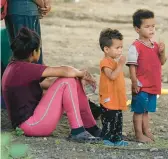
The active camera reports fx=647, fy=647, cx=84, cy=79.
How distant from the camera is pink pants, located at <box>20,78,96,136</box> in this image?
19.0 ft

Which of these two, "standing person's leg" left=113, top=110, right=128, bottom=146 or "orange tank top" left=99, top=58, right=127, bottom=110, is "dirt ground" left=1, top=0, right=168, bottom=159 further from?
"orange tank top" left=99, top=58, right=127, bottom=110

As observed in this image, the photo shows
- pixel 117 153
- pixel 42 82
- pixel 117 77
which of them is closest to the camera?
pixel 117 153

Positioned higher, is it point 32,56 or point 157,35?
point 32,56

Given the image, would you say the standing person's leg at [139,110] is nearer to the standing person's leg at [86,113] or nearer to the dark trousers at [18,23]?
the standing person's leg at [86,113]

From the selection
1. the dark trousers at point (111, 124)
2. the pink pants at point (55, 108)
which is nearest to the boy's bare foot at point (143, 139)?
the dark trousers at point (111, 124)

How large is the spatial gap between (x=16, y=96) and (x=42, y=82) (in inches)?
16.0

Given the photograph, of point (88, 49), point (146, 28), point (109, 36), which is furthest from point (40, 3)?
point (88, 49)

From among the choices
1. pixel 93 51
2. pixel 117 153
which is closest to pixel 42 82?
pixel 117 153

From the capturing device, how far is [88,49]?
1173 cm

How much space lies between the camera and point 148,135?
6402mm

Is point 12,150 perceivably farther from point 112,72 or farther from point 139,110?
point 139,110

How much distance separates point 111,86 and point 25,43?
87cm

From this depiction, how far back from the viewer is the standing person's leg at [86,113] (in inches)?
235

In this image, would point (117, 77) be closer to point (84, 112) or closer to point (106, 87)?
point (106, 87)
